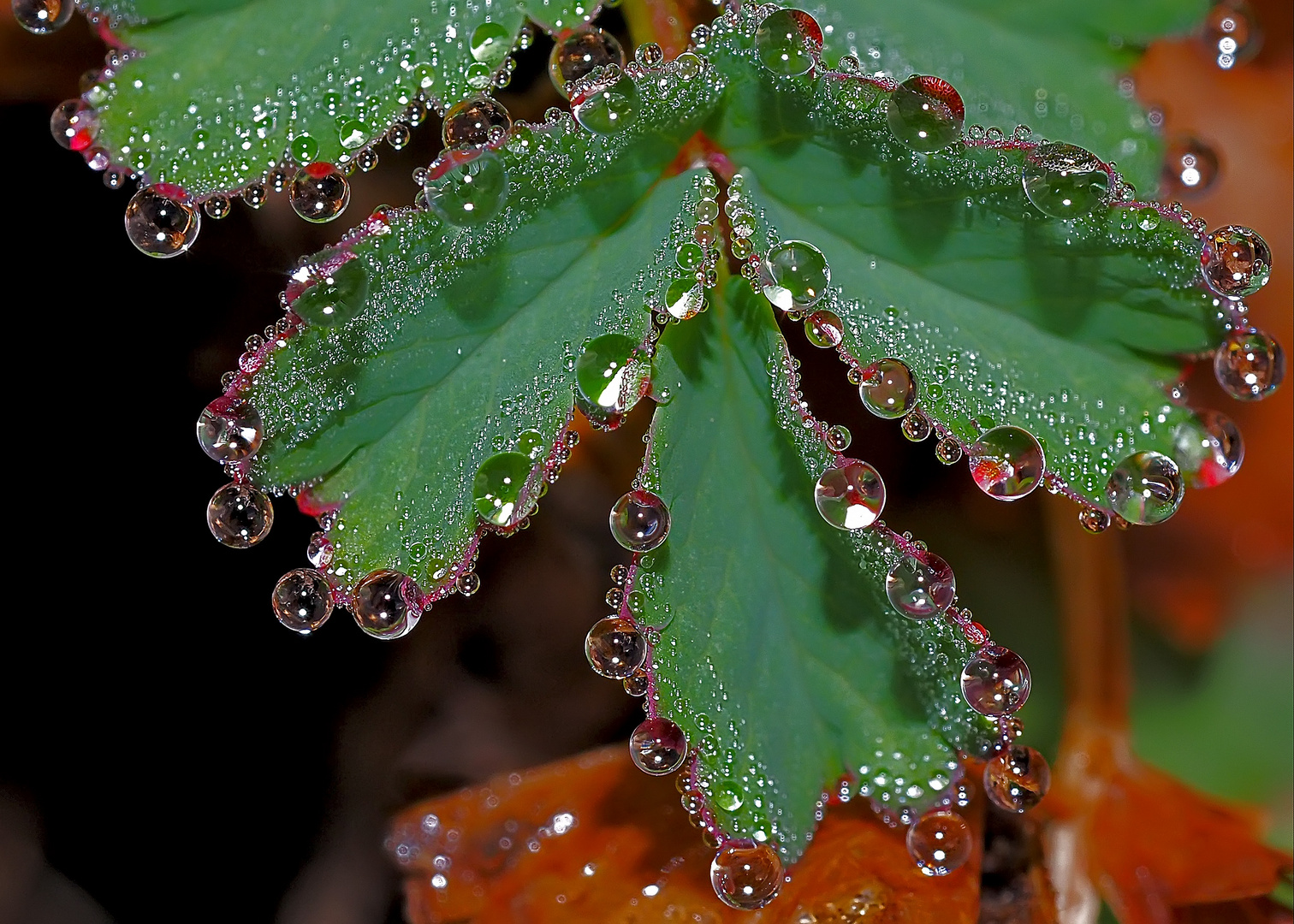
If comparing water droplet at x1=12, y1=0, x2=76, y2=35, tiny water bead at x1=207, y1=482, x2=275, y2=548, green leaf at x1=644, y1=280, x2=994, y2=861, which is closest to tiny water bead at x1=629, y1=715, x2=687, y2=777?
green leaf at x1=644, y1=280, x2=994, y2=861

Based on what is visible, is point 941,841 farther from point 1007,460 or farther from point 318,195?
point 318,195

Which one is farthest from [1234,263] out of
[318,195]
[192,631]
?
[192,631]

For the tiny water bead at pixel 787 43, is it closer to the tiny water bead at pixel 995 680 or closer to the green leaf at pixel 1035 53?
the green leaf at pixel 1035 53

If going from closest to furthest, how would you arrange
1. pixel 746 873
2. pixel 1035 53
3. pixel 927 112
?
1. pixel 927 112
2. pixel 746 873
3. pixel 1035 53

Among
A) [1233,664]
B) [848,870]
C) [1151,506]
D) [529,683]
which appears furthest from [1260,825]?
[529,683]

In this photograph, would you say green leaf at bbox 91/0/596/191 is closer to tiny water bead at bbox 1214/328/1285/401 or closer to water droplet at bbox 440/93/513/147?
water droplet at bbox 440/93/513/147

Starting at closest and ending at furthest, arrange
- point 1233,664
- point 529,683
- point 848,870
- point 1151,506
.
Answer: point 1151,506, point 848,870, point 529,683, point 1233,664

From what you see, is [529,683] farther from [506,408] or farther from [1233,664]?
[1233,664]
